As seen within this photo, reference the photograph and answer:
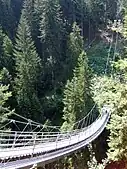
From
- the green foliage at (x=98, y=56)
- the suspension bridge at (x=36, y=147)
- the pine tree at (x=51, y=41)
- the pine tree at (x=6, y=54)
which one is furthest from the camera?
the green foliage at (x=98, y=56)

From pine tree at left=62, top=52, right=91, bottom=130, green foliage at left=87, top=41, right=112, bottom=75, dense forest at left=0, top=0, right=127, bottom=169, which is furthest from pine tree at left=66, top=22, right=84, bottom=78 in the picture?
pine tree at left=62, top=52, right=91, bottom=130

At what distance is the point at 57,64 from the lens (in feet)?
152

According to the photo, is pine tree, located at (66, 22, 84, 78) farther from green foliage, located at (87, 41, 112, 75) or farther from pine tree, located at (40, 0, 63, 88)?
green foliage, located at (87, 41, 112, 75)

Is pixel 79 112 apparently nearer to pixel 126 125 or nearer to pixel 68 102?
pixel 68 102

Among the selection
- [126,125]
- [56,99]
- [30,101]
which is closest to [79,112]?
[30,101]

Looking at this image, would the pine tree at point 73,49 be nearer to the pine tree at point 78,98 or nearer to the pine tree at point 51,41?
the pine tree at point 51,41

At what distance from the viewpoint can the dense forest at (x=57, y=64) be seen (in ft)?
102

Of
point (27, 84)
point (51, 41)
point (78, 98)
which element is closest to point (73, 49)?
point (51, 41)

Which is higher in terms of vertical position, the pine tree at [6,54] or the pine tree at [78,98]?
the pine tree at [6,54]

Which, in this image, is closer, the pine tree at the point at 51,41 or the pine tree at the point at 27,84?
the pine tree at the point at 27,84

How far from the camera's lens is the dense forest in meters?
31.0

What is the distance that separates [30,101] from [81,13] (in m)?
28.3

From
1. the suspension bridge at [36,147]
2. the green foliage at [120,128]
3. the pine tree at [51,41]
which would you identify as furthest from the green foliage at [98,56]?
the green foliage at [120,128]

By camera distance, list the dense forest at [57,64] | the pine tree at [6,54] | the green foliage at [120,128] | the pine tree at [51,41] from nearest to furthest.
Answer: the green foliage at [120,128]
the dense forest at [57,64]
the pine tree at [6,54]
the pine tree at [51,41]
